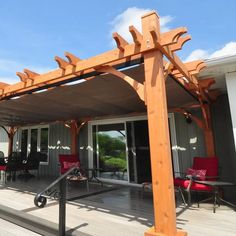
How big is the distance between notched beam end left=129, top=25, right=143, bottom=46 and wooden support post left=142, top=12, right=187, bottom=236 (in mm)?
57

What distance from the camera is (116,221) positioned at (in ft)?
10.6

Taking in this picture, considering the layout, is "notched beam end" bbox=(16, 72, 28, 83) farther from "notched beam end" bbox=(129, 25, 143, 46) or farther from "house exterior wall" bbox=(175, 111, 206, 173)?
"house exterior wall" bbox=(175, 111, 206, 173)

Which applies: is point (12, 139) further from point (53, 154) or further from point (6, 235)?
point (6, 235)

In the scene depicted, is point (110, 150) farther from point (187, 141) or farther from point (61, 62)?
point (61, 62)

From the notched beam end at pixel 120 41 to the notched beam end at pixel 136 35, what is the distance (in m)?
0.19

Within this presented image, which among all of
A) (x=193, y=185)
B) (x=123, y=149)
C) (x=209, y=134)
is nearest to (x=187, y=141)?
(x=209, y=134)

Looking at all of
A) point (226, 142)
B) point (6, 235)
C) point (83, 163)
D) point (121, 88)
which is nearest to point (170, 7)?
point (121, 88)

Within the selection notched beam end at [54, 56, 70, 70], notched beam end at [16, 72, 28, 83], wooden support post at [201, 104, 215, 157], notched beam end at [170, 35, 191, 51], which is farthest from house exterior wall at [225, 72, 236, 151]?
notched beam end at [16, 72, 28, 83]

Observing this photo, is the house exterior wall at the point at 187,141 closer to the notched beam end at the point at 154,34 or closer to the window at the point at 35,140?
the notched beam end at the point at 154,34

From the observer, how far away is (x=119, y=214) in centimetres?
360

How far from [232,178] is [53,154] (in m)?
6.99

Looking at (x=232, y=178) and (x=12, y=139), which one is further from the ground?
(x=12, y=139)

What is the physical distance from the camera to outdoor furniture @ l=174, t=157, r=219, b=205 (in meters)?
4.00

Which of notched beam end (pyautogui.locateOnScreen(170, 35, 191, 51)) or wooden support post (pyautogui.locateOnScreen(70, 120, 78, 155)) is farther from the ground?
notched beam end (pyautogui.locateOnScreen(170, 35, 191, 51))
